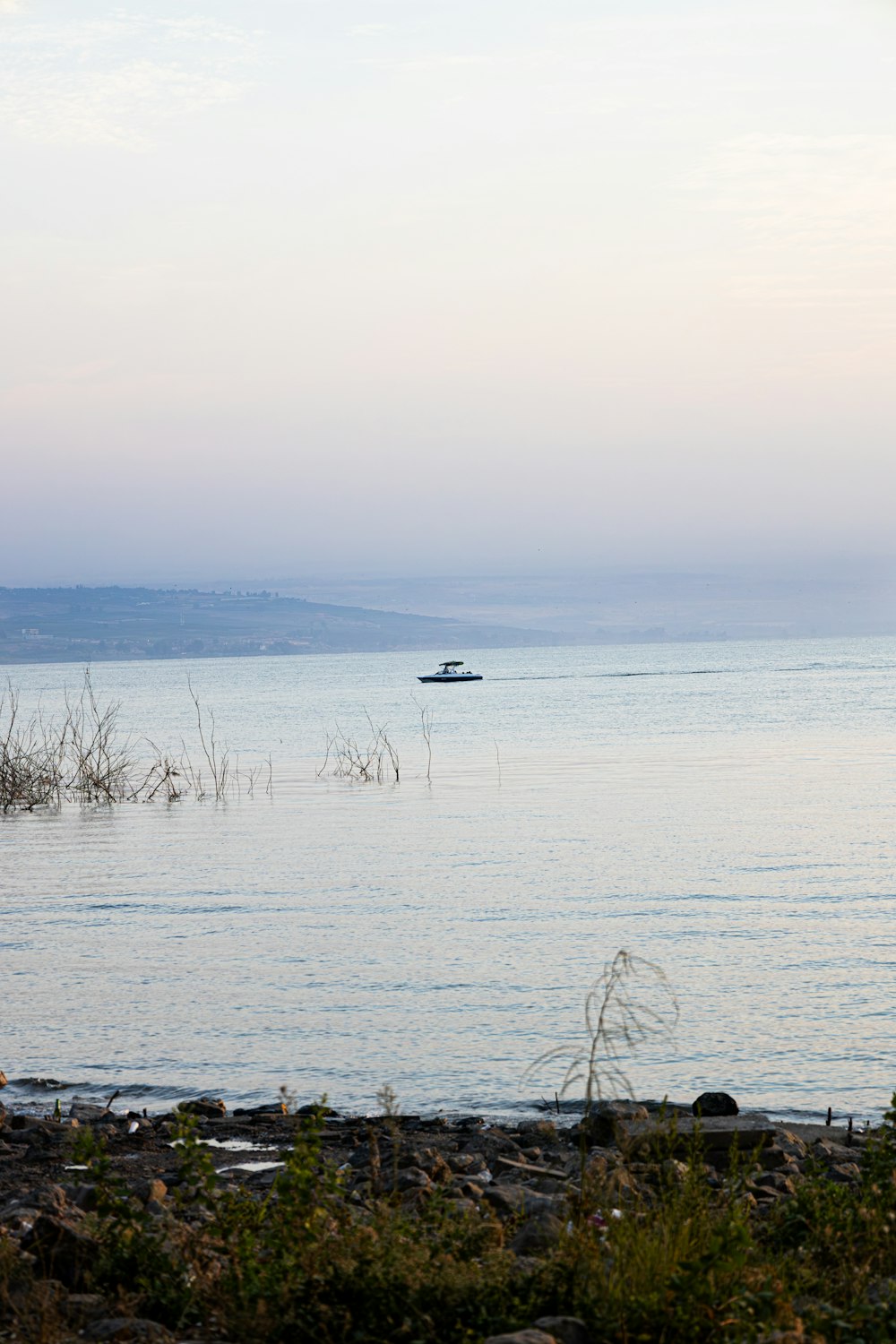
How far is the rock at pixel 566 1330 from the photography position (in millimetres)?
5102

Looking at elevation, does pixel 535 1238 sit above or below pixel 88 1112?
above

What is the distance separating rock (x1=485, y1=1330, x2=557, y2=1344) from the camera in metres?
4.87

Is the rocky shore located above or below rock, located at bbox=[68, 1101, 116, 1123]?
above

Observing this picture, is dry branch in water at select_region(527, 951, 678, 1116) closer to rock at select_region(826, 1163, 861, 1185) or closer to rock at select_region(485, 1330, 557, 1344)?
rock at select_region(826, 1163, 861, 1185)

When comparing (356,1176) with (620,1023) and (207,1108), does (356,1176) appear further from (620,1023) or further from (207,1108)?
(620,1023)

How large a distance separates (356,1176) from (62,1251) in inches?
119

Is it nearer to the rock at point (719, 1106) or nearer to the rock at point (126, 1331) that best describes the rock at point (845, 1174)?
the rock at point (719, 1106)

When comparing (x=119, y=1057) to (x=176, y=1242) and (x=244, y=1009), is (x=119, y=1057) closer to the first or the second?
(x=244, y=1009)

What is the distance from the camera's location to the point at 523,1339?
16.0ft

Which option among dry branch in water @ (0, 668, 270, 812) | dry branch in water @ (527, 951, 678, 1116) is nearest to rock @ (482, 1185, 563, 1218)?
dry branch in water @ (527, 951, 678, 1116)

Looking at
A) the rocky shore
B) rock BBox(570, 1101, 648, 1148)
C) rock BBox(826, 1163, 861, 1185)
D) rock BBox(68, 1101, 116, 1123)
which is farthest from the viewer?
rock BBox(68, 1101, 116, 1123)

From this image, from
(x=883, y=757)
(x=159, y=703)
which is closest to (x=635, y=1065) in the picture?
(x=883, y=757)

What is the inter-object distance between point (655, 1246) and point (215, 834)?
84.0 feet

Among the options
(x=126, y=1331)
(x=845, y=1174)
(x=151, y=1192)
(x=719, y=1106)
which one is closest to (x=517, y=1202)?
(x=151, y=1192)
